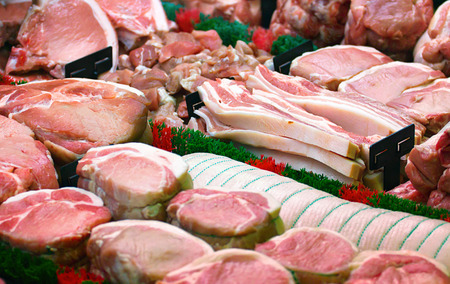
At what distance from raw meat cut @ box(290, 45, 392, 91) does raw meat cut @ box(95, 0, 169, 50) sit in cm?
114

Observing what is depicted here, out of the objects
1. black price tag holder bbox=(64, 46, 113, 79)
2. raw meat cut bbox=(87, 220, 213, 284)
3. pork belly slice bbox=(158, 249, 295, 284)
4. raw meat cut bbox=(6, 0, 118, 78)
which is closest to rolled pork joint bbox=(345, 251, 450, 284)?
pork belly slice bbox=(158, 249, 295, 284)

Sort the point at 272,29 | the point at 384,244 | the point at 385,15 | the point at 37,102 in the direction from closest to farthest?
the point at 384,244
the point at 37,102
the point at 385,15
the point at 272,29

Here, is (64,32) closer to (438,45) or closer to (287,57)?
(287,57)

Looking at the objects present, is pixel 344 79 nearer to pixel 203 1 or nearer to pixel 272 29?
pixel 272 29

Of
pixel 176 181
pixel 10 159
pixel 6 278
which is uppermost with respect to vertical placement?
pixel 176 181

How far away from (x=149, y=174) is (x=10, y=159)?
69 centimetres

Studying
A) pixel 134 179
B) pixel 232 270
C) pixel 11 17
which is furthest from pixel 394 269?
pixel 11 17

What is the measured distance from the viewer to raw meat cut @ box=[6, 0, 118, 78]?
135 inches

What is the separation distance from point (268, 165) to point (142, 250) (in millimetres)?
1158

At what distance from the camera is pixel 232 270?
1.19 meters

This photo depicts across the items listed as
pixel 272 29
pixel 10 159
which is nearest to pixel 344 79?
pixel 272 29

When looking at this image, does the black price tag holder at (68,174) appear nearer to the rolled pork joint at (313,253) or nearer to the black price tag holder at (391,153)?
the rolled pork joint at (313,253)

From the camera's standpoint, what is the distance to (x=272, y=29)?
4.14 meters

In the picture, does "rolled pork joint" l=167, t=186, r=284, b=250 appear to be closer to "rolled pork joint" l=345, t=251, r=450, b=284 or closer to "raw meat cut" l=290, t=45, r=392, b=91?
"rolled pork joint" l=345, t=251, r=450, b=284
